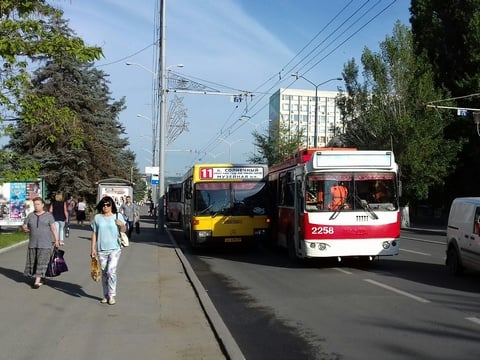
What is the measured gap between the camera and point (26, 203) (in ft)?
79.1

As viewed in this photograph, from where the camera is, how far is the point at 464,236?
12.3 metres

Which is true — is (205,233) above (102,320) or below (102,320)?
above

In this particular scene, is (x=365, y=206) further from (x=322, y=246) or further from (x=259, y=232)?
(x=259, y=232)

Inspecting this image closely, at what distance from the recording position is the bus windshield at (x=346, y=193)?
44.8ft

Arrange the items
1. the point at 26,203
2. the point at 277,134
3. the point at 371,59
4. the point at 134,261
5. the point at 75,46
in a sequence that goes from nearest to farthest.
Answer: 1. the point at 75,46
2. the point at 134,261
3. the point at 26,203
4. the point at 371,59
5. the point at 277,134

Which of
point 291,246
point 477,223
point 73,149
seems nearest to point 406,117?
point 73,149

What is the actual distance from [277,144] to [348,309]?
4624 cm

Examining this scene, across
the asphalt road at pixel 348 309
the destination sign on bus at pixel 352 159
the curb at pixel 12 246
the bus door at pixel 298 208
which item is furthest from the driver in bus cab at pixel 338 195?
the curb at pixel 12 246

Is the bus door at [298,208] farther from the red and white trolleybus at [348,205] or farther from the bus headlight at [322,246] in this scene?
the bus headlight at [322,246]

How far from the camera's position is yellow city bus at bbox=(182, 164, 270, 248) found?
1791 cm

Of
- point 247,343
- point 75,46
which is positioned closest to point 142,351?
point 247,343

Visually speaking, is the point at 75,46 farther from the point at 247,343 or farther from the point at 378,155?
the point at 378,155

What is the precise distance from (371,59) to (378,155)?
28707mm

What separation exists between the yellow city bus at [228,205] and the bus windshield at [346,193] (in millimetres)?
4614
